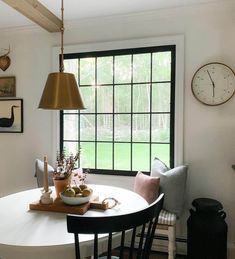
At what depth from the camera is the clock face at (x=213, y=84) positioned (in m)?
2.58

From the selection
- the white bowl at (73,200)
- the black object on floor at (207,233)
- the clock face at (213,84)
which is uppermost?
the clock face at (213,84)

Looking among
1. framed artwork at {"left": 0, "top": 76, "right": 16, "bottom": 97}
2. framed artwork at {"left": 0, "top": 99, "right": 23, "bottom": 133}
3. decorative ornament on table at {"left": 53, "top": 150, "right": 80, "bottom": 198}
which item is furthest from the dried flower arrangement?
framed artwork at {"left": 0, "top": 76, "right": 16, "bottom": 97}

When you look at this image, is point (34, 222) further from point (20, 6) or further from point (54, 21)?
point (54, 21)

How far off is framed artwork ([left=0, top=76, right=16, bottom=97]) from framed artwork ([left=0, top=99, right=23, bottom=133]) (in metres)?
0.08

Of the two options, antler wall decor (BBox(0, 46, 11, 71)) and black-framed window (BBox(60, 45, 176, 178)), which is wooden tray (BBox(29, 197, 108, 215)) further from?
antler wall decor (BBox(0, 46, 11, 71))

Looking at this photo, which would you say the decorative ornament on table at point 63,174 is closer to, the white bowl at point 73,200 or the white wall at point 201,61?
the white bowl at point 73,200

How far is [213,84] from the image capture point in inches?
104

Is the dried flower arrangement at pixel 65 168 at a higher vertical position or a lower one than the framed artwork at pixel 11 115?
lower

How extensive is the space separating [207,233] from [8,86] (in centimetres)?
286

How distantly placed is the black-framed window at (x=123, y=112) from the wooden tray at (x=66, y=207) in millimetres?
1286

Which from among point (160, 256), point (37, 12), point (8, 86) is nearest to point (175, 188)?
point (160, 256)

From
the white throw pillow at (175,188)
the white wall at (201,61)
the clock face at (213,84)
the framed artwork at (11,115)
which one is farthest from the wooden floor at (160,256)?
the framed artwork at (11,115)

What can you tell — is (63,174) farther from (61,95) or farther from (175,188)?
(175,188)

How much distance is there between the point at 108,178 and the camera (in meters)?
3.01
